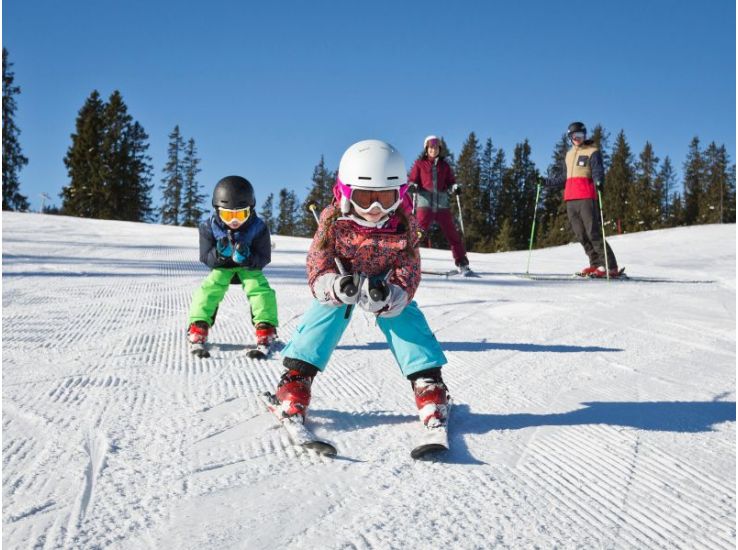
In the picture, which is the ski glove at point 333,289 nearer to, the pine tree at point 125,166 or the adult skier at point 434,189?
the adult skier at point 434,189

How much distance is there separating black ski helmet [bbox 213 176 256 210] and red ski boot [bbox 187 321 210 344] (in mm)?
865

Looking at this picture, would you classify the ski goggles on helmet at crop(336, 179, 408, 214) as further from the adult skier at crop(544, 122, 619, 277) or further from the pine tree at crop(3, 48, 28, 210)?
the pine tree at crop(3, 48, 28, 210)

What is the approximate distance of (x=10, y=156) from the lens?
42.5 metres

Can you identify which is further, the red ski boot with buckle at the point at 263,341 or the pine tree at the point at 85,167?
the pine tree at the point at 85,167

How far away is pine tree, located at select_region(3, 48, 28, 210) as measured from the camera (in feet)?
140

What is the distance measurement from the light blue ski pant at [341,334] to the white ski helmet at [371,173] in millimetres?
462

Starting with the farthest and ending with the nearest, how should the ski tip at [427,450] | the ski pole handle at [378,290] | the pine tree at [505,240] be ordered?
the pine tree at [505,240], the ski pole handle at [378,290], the ski tip at [427,450]

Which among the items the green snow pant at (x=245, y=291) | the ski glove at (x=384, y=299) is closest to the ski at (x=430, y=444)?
the ski glove at (x=384, y=299)

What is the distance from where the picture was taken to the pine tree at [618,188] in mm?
62438

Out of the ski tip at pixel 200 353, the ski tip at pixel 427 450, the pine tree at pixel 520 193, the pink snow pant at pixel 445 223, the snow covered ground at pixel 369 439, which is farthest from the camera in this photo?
the pine tree at pixel 520 193

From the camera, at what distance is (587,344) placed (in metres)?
4.61

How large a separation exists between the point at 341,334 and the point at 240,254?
189cm

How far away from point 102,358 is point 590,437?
2.85 metres

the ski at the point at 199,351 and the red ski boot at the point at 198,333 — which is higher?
the red ski boot at the point at 198,333
